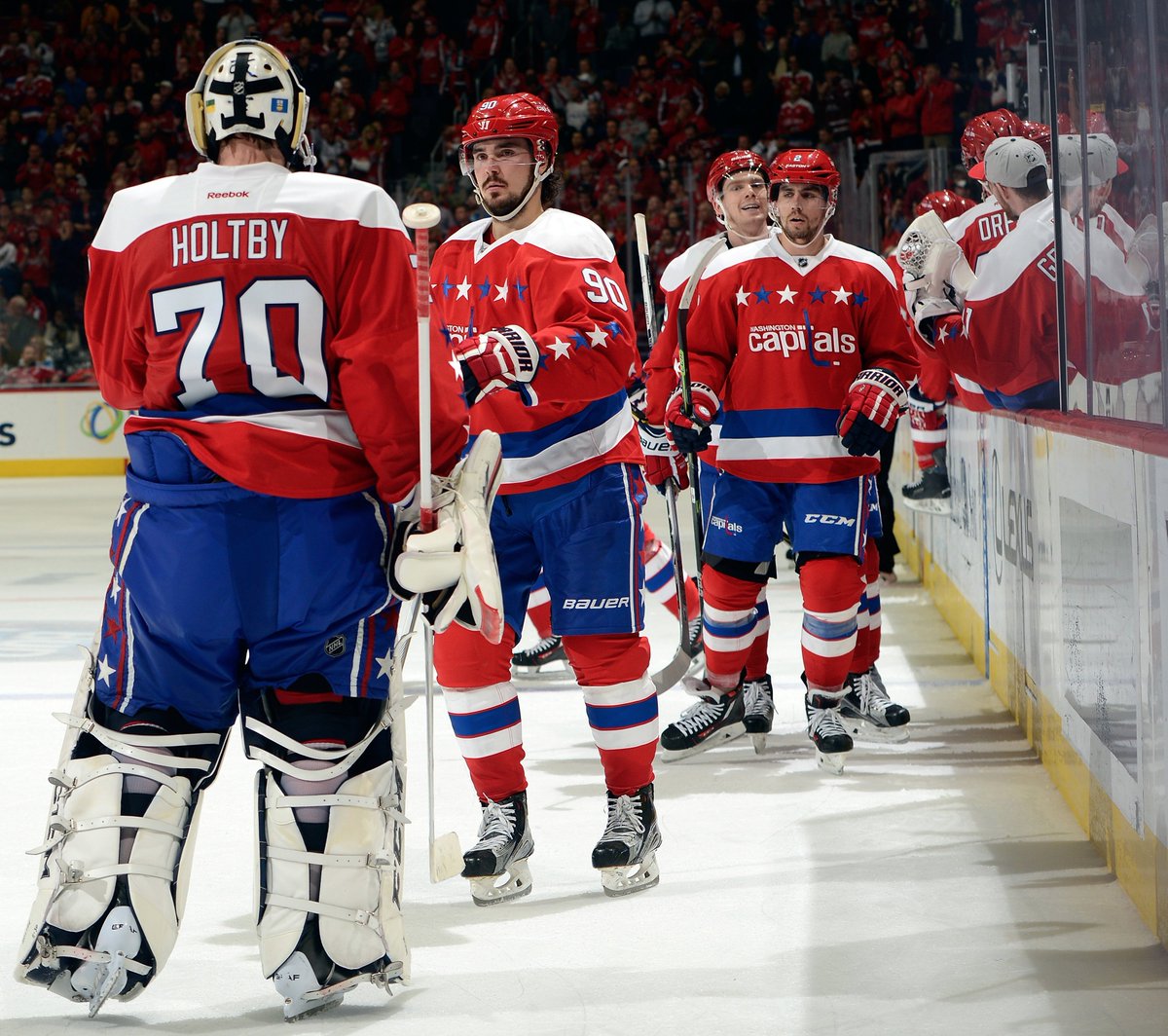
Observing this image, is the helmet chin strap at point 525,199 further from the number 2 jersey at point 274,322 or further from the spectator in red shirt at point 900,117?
the spectator in red shirt at point 900,117

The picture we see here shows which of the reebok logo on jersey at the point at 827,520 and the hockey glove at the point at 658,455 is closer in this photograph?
the reebok logo on jersey at the point at 827,520

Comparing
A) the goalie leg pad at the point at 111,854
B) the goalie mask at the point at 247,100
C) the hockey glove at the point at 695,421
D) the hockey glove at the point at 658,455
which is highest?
the goalie mask at the point at 247,100

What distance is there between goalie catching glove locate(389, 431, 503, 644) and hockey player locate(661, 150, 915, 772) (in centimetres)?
165

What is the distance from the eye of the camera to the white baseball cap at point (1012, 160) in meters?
4.11

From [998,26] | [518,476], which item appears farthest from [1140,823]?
[998,26]

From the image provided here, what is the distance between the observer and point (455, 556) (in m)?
2.31

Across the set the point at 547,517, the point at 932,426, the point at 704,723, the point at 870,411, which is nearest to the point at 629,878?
the point at 547,517

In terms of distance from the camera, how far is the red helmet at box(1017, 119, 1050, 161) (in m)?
3.84

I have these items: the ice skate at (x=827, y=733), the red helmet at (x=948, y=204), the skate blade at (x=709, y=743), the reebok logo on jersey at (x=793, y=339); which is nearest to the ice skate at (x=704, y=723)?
the skate blade at (x=709, y=743)

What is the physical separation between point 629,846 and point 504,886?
0.80ft

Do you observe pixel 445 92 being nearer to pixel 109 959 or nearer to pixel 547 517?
pixel 547 517

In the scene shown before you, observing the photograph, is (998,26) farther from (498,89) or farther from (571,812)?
(498,89)

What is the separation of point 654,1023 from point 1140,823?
93 centimetres

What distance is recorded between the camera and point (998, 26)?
21.0ft
